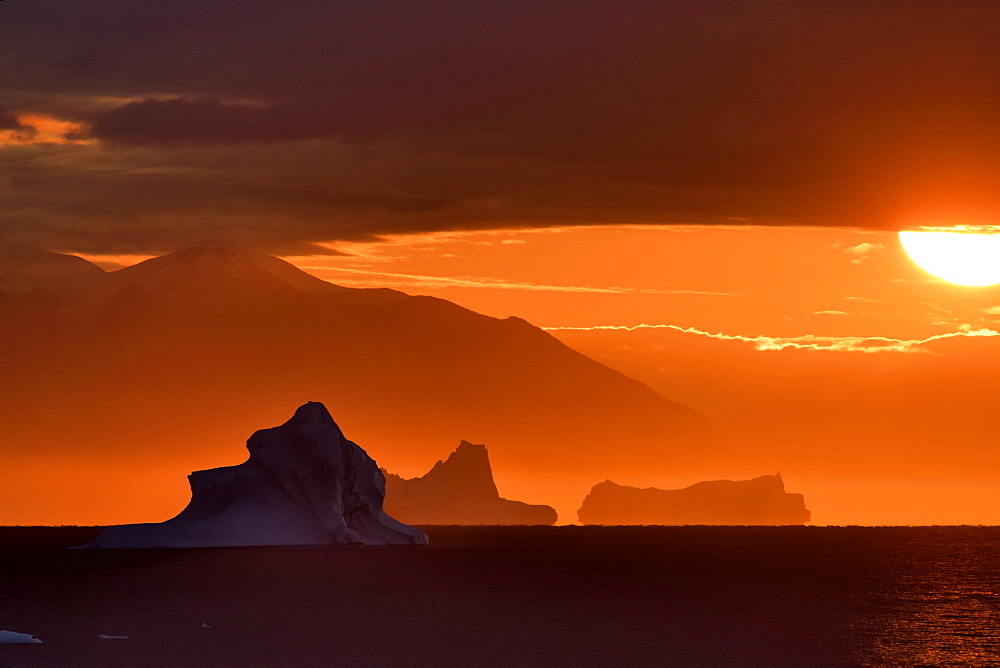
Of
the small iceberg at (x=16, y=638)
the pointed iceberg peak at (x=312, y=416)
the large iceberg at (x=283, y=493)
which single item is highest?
the pointed iceberg peak at (x=312, y=416)

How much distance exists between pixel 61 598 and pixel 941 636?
5328 centimetres

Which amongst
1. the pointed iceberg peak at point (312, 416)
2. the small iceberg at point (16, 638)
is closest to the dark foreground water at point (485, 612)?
the small iceberg at point (16, 638)

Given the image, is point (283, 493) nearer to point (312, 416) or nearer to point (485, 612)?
point (312, 416)

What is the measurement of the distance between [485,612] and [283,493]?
56171 millimetres

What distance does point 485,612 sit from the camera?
8000 cm

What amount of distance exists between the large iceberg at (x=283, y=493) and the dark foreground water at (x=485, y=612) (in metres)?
3.21

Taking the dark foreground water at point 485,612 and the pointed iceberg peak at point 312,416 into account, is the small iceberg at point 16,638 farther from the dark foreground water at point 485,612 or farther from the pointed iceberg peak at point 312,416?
the pointed iceberg peak at point 312,416

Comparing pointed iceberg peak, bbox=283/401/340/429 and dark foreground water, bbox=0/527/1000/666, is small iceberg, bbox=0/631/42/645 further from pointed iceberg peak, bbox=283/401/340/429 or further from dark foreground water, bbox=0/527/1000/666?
pointed iceberg peak, bbox=283/401/340/429

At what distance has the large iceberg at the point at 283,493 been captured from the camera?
425 feet

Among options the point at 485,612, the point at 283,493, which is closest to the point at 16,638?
the point at 485,612

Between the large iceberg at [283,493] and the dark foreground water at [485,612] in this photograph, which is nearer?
the dark foreground water at [485,612]

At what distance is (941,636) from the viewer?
2763 inches

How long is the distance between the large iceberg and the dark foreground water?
10.5 feet

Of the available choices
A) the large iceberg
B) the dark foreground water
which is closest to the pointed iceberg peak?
the large iceberg
